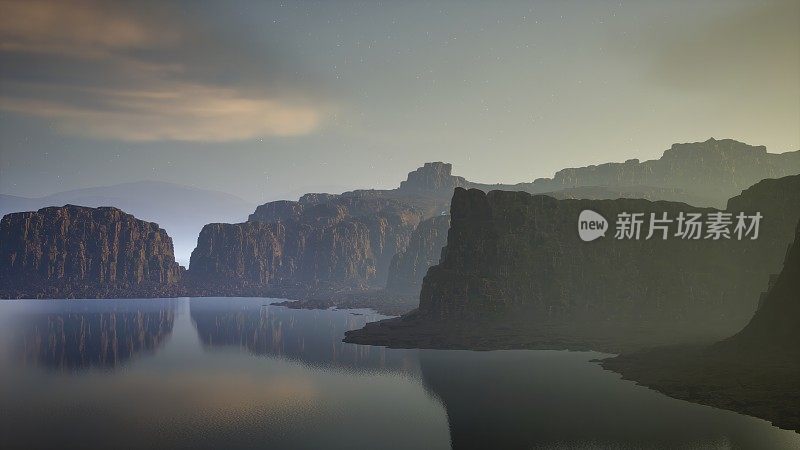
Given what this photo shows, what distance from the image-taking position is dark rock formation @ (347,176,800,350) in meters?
176

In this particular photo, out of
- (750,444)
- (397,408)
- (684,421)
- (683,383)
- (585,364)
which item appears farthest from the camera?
(585,364)

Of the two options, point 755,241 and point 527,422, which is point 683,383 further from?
point 755,241

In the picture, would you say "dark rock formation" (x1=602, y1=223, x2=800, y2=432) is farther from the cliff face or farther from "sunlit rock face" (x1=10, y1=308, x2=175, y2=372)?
"sunlit rock face" (x1=10, y1=308, x2=175, y2=372)

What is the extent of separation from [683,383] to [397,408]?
48366mm

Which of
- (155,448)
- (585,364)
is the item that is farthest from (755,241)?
(155,448)

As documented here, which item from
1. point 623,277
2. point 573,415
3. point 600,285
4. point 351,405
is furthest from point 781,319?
point 351,405

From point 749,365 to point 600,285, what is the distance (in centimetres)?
8764

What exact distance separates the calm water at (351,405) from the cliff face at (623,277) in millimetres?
42672

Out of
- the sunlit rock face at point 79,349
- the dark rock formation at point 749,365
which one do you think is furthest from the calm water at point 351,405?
the dark rock formation at point 749,365

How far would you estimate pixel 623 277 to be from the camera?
19462cm

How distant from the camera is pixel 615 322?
182125 mm

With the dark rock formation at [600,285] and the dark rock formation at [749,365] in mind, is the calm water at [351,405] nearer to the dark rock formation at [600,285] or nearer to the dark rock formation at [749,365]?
the dark rock formation at [749,365]

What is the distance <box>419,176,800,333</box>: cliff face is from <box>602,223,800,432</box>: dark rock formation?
175 feet

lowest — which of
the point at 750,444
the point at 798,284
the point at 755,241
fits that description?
the point at 750,444
